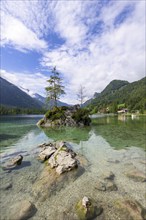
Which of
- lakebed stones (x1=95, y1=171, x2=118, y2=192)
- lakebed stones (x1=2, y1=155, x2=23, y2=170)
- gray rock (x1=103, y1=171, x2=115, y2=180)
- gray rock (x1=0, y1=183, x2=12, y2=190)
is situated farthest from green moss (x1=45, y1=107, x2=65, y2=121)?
gray rock (x1=0, y1=183, x2=12, y2=190)

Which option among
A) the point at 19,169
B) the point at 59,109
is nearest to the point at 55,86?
the point at 59,109

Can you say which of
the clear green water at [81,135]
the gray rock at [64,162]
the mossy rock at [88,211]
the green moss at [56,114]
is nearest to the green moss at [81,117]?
the green moss at [56,114]

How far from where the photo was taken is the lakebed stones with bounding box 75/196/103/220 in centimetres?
640

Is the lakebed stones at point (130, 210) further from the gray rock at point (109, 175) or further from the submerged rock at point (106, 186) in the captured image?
the gray rock at point (109, 175)

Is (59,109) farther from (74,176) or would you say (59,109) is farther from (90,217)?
(90,217)

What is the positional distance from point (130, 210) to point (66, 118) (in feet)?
133

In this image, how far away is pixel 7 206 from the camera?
23.4ft

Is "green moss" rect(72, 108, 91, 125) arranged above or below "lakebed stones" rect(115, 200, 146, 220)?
above

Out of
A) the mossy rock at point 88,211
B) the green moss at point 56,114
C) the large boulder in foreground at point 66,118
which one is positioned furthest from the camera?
the green moss at point 56,114

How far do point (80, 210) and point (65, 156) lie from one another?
5.75 metres

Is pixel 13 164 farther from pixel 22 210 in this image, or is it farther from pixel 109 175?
pixel 109 175

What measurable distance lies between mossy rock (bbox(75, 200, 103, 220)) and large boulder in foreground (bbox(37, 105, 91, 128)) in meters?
38.0

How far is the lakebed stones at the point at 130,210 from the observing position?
647 cm

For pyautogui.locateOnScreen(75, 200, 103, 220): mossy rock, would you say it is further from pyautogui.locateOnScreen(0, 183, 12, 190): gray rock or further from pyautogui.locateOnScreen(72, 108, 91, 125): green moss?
pyautogui.locateOnScreen(72, 108, 91, 125): green moss
